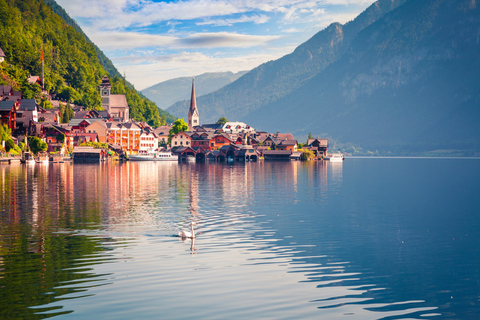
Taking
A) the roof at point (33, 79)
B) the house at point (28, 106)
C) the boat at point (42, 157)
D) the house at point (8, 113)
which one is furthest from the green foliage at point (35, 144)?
the roof at point (33, 79)

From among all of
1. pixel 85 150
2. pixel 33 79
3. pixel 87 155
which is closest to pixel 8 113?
pixel 87 155

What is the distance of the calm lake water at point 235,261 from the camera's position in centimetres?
1791

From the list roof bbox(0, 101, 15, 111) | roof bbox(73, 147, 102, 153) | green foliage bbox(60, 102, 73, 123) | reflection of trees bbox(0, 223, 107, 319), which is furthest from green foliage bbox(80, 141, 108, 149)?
reflection of trees bbox(0, 223, 107, 319)

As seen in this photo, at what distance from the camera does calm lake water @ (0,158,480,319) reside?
58.8ft

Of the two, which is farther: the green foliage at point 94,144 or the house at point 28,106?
the green foliage at point 94,144

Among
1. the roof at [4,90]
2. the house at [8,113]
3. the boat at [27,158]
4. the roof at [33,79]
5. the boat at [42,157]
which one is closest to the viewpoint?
the boat at [27,158]

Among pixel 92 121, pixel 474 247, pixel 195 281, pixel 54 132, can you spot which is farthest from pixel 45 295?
pixel 92 121

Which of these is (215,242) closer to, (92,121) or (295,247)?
(295,247)

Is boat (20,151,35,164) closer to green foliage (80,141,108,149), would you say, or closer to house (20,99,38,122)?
house (20,99,38,122)

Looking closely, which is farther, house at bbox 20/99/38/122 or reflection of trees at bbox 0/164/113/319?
house at bbox 20/99/38/122

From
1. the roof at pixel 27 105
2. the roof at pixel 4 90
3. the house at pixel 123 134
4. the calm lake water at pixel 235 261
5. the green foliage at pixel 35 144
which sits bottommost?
the calm lake water at pixel 235 261

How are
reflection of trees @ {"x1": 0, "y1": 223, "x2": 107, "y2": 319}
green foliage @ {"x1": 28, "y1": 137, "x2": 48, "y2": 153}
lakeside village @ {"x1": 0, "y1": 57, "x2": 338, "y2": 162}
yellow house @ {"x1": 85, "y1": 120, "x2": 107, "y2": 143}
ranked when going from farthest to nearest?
1. yellow house @ {"x1": 85, "y1": 120, "x2": 107, "y2": 143}
2. green foliage @ {"x1": 28, "y1": 137, "x2": 48, "y2": 153}
3. lakeside village @ {"x1": 0, "y1": 57, "x2": 338, "y2": 162}
4. reflection of trees @ {"x1": 0, "y1": 223, "x2": 107, "y2": 319}

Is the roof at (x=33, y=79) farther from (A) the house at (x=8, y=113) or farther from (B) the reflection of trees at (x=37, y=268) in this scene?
(B) the reflection of trees at (x=37, y=268)

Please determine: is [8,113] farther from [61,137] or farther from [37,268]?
[37,268]
